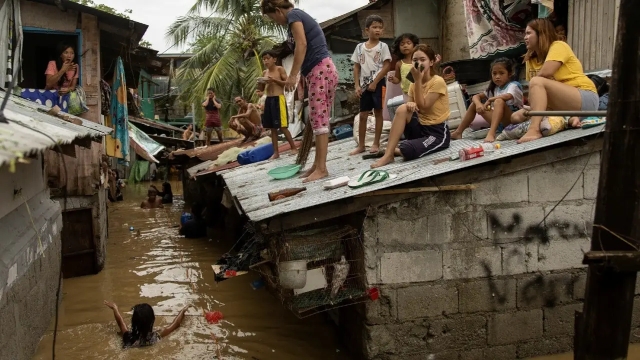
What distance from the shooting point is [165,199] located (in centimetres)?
1811

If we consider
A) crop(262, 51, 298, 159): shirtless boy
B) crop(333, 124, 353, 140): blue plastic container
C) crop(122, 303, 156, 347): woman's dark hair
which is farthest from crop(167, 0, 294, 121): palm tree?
crop(122, 303, 156, 347): woman's dark hair

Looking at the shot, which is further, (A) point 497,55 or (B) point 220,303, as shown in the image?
(A) point 497,55

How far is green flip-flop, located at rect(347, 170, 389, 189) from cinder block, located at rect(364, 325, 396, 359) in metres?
1.23

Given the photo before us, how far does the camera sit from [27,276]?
5.31 metres

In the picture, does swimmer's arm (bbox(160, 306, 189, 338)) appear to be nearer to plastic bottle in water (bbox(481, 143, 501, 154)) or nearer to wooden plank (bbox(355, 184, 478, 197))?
wooden plank (bbox(355, 184, 478, 197))

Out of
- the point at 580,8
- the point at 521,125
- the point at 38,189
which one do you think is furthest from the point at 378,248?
the point at 580,8

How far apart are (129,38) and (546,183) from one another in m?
7.53

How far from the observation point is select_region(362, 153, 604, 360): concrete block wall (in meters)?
→ 4.92

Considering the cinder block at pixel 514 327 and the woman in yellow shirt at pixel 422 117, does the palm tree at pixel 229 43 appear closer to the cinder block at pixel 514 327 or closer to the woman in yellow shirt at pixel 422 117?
the woman in yellow shirt at pixel 422 117

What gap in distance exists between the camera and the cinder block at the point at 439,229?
498cm

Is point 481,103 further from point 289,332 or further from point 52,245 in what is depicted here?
point 52,245

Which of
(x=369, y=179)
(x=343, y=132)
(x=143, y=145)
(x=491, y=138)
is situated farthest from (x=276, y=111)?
(x=143, y=145)

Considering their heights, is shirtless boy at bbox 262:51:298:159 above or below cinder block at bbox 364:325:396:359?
above

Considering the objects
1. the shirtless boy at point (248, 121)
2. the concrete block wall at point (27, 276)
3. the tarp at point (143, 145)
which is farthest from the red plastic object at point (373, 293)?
the tarp at point (143, 145)
